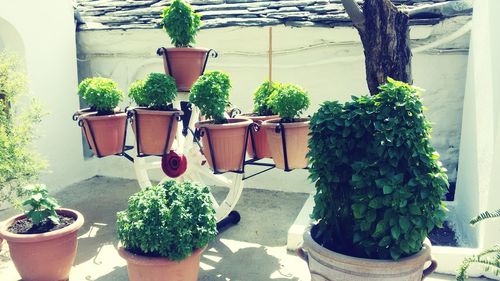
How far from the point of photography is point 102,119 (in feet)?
12.7

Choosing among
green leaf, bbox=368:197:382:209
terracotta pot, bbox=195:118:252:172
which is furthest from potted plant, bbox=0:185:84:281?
green leaf, bbox=368:197:382:209

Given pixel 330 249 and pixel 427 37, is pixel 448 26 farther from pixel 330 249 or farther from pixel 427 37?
pixel 330 249

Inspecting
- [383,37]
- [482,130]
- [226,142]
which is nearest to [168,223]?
[226,142]

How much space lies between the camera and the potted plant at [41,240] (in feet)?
10.3

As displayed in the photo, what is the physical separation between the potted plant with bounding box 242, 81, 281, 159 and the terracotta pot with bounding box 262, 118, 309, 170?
261 mm

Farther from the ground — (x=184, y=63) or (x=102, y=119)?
(x=184, y=63)

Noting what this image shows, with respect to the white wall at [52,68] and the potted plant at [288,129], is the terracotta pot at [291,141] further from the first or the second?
the white wall at [52,68]

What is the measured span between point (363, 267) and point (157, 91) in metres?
2.16

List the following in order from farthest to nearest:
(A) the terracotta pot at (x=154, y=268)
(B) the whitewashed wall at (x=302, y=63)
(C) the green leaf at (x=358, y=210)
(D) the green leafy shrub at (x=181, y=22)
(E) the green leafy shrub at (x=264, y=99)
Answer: (B) the whitewashed wall at (x=302, y=63), (E) the green leafy shrub at (x=264, y=99), (D) the green leafy shrub at (x=181, y=22), (A) the terracotta pot at (x=154, y=268), (C) the green leaf at (x=358, y=210)

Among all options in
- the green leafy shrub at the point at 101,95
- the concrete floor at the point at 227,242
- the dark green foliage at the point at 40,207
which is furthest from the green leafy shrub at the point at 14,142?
the concrete floor at the point at 227,242

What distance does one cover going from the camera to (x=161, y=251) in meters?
2.76

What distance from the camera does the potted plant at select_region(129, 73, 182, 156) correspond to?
3.51m

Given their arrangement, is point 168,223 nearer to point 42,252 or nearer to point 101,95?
point 42,252

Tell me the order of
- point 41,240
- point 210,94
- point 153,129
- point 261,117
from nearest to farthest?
point 41,240
point 210,94
point 153,129
point 261,117
